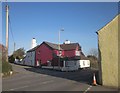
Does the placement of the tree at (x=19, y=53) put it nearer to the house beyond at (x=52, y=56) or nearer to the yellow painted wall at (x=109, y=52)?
the house beyond at (x=52, y=56)

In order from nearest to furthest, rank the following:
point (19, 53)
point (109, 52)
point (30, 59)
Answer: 1. point (109, 52)
2. point (30, 59)
3. point (19, 53)

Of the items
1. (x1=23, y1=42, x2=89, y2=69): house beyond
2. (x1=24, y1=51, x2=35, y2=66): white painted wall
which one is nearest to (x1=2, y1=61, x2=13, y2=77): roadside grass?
(x1=23, y1=42, x2=89, y2=69): house beyond

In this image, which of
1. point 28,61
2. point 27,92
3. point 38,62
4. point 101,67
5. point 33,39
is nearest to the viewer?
point 27,92

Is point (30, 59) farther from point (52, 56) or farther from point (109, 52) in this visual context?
point (109, 52)

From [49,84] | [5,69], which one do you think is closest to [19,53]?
[5,69]

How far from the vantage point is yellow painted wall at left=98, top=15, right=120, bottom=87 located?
65.7 feet

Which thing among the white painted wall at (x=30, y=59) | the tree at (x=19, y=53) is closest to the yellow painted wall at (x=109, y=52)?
the white painted wall at (x=30, y=59)

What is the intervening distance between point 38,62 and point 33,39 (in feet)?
49.6

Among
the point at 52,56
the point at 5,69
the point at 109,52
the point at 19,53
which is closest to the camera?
the point at 109,52

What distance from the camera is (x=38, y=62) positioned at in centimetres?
7525

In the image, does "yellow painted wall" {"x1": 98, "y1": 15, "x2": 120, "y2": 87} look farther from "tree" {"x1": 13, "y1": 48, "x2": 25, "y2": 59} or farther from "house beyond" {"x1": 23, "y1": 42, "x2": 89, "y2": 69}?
"tree" {"x1": 13, "y1": 48, "x2": 25, "y2": 59}

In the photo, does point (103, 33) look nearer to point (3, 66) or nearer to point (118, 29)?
point (118, 29)

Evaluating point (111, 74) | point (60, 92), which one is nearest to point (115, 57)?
point (111, 74)

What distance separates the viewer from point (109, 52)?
67.4 feet
